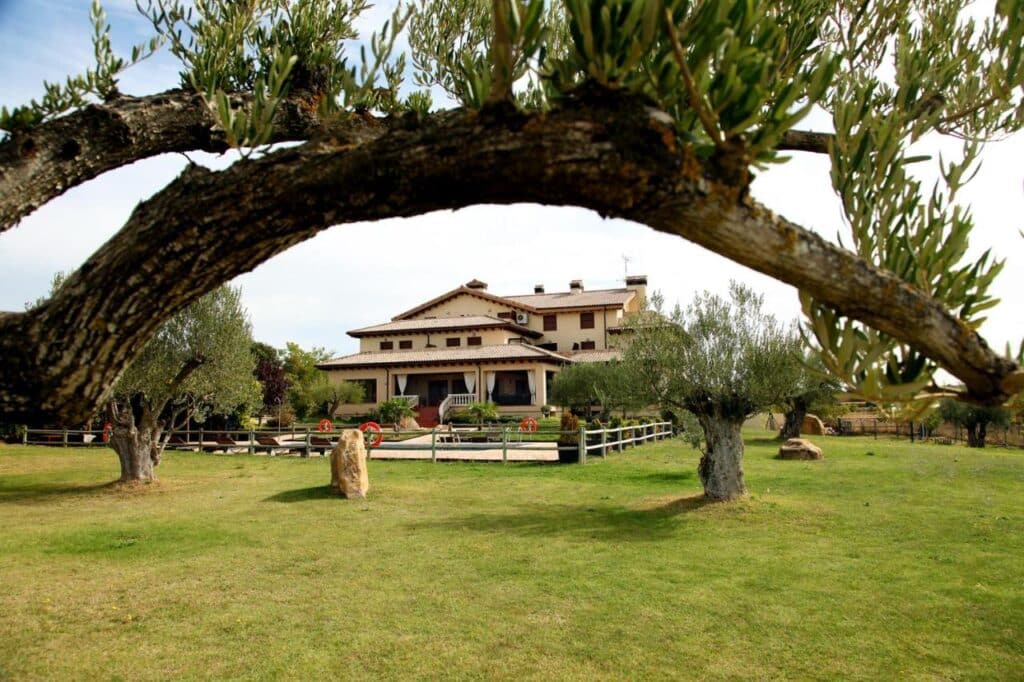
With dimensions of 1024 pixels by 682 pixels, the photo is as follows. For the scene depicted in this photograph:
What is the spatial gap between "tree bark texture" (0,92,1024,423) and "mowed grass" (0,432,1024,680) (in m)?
4.61

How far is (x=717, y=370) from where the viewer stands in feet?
50.3

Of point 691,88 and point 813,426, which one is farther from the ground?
Answer: point 691,88

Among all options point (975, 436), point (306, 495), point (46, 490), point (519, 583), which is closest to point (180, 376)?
point (46, 490)

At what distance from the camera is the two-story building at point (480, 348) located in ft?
151

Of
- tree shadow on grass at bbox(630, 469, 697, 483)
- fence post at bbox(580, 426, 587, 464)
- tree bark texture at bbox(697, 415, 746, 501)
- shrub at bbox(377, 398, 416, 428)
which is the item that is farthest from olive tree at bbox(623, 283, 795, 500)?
shrub at bbox(377, 398, 416, 428)

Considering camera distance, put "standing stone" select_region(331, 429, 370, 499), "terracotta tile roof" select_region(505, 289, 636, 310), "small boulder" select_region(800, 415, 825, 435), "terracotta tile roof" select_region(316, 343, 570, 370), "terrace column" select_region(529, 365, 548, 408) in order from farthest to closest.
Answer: "terracotta tile roof" select_region(505, 289, 636, 310), "terrace column" select_region(529, 365, 548, 408), "terracotta tile roof" select_region(316, 343, 570, 370), "small boulder" select_region(800, 415, 825, 435), "standing stone" select_region(331, 429, 370, 499)

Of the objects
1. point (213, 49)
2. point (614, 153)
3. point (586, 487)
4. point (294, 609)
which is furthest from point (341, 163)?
point (586, 487)

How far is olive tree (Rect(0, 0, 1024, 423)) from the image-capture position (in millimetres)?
2641

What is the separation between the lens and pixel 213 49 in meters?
4.40

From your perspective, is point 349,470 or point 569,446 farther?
point 569,446

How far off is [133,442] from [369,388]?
32.4 metres

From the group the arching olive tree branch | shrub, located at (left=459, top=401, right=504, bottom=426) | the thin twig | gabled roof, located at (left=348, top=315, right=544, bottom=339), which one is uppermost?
gabled roof, located at (left=348, top=315, right=544, bottom=339)

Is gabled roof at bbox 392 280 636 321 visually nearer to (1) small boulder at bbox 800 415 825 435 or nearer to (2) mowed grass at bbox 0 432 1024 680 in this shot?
(1) small boulder at bbox 800 415 825 435

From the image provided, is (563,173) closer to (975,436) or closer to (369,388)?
(975,436)
